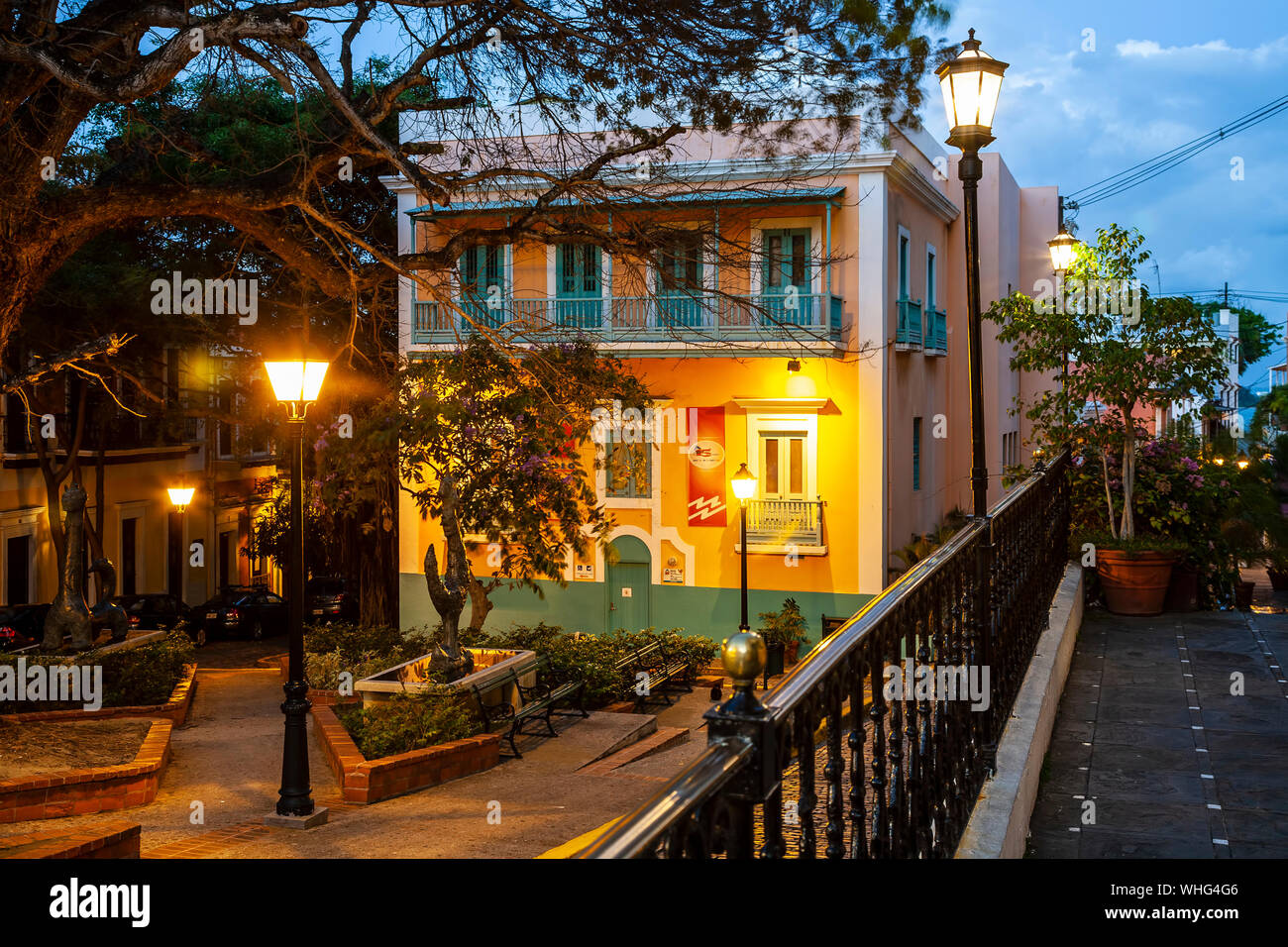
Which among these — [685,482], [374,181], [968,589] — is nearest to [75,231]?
[968,589]

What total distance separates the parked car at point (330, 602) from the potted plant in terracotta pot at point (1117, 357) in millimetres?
19873

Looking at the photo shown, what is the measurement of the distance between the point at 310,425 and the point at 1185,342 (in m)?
17.5

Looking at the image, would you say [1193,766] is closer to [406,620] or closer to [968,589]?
[968,589]

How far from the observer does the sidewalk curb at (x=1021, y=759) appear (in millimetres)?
4465

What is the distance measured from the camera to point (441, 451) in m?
15.7

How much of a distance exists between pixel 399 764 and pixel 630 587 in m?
12.0

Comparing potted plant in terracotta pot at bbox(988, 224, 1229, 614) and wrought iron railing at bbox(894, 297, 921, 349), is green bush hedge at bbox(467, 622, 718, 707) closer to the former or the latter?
wrought iron railing at bbox(894, 297, 921, 349)

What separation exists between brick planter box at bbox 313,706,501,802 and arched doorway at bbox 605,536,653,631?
1010 cm

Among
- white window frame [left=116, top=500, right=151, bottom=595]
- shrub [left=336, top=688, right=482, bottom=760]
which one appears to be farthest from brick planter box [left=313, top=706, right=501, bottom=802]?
white window frame [left=116, top=500, right=151, bottom=595]

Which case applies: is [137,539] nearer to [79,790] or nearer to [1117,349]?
[79,790]

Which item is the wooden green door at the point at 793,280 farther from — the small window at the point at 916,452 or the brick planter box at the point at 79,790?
the brick planter box at the point at 79,790


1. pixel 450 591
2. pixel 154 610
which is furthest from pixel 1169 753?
pixel 154 610

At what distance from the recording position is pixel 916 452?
24641 millimetres

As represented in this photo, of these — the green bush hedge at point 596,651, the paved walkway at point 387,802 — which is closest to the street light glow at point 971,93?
the paved walkway at point 387,802
